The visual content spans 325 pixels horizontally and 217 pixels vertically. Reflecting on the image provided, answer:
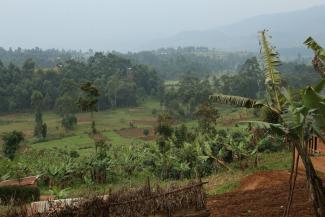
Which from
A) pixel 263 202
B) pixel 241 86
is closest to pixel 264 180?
pixel 263 202

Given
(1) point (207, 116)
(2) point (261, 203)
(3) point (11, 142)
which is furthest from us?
(1) point (207, 116)

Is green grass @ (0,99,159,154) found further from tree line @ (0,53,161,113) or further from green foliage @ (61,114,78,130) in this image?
tree line @ (0,53,161,113)

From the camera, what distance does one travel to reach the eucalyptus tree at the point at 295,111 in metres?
7.62

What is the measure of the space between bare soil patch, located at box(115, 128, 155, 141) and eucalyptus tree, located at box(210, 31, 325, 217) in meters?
42.6

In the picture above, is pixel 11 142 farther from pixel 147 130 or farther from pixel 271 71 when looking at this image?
pixel 271 71

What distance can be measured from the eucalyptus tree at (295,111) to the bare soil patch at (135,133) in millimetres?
42631

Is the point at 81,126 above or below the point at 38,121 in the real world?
below

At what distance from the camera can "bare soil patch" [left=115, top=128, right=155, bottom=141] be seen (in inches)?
2094

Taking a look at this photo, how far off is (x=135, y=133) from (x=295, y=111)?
48877mm

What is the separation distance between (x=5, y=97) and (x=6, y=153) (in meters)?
36.0

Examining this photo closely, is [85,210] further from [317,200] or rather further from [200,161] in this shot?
[200,161]

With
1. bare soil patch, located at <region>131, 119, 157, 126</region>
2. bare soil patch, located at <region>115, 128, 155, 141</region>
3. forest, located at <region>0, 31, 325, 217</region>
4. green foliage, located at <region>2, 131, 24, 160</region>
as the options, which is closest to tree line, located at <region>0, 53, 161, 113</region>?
forest, located at <region>0, 31, 325, 217</region>

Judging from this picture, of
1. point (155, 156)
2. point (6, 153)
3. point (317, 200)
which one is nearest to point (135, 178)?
point (155, 156)

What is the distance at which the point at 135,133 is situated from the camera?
56.2 meters
